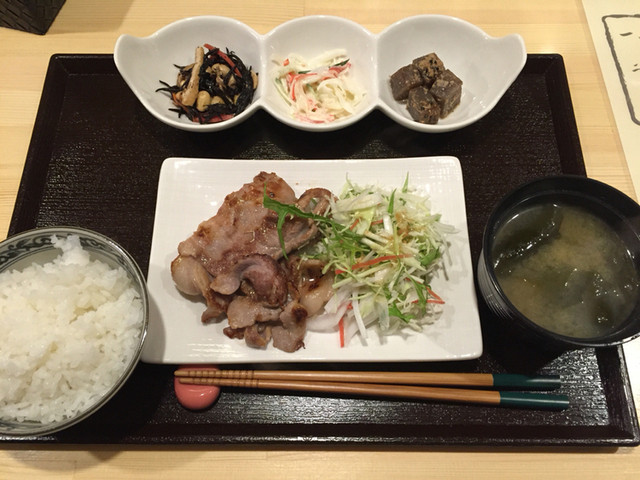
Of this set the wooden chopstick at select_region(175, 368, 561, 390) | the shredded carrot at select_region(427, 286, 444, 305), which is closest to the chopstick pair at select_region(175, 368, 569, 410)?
the wooden chopstick at select_region(175, 368, 561, 390)

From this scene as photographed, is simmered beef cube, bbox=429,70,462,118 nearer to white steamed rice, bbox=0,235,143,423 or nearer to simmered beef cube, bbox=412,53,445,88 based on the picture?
simmered beef cube, bbox=412,53,445,88

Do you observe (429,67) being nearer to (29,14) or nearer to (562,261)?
(562,261)

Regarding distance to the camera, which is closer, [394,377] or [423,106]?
[394,377]

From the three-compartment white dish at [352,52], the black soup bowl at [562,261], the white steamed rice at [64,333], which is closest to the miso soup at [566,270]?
the black soup bowl at [562,261]

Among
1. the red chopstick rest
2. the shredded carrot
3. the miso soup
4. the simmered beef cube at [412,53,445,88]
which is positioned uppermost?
the simmered beef cube at [412,53,445,88]

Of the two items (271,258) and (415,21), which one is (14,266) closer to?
(271,258)

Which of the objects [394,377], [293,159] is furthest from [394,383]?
[293,159]
